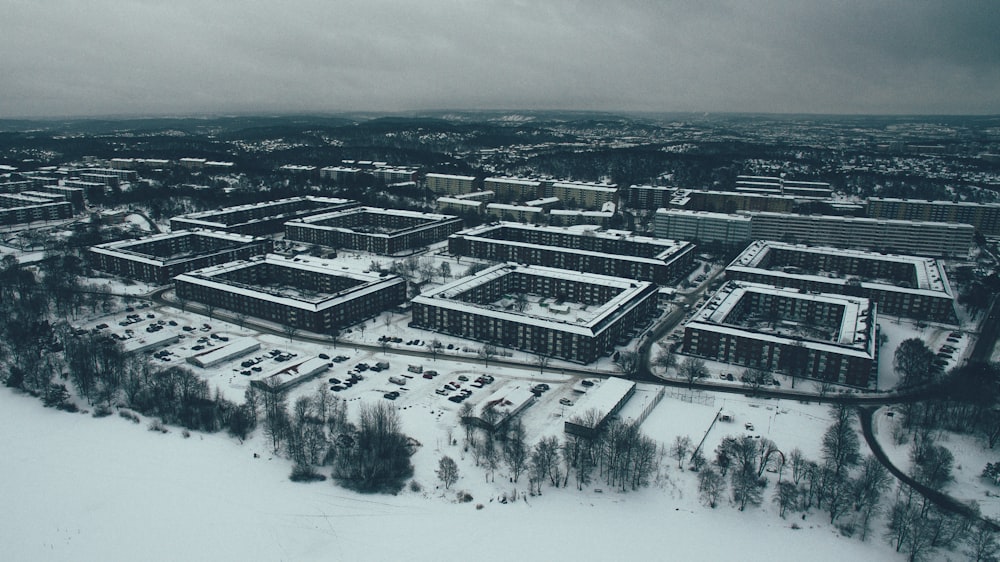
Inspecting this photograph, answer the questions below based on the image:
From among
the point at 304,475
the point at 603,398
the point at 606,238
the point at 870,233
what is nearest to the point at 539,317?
the point at 603,398

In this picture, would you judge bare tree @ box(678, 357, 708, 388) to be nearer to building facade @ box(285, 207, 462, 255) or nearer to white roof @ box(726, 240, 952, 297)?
white roof @ box(726, 240, 952, 297)

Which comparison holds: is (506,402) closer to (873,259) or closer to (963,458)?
(963,458)

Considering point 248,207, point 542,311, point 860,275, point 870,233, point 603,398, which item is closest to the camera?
point 603,398

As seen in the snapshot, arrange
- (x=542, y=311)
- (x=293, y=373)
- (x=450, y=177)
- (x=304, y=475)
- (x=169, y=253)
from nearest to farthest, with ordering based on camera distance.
Result: 1. (x=304, y=475)
2. (x=293, y=373)
3. (x=542, y=311)
4. (x=169, y=253)
5. (x=450, y=177)

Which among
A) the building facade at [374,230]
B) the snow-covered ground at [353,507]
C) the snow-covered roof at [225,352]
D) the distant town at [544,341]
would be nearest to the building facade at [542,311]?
the distant town at [544,341]

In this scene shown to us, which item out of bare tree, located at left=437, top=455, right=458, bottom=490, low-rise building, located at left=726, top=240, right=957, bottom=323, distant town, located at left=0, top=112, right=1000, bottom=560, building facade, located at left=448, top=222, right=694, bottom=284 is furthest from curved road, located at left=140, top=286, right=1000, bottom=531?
low-rise building, located at left=726, top=240, right=957, bottom=323

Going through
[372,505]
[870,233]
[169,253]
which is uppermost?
[870,233]

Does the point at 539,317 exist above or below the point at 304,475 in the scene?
above

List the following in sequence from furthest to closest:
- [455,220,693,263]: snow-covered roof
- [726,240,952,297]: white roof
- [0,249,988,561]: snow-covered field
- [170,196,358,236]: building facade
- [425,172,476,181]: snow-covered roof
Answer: [425,172,476,181]: snow-covered roof → [170,196,358,236]: building facade → [455,220,693,263]: snow-covered roof → [726,240,952,297]: white roof → [0,249,988,561]: snow-covered field

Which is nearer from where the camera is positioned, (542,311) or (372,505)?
(372,505)
